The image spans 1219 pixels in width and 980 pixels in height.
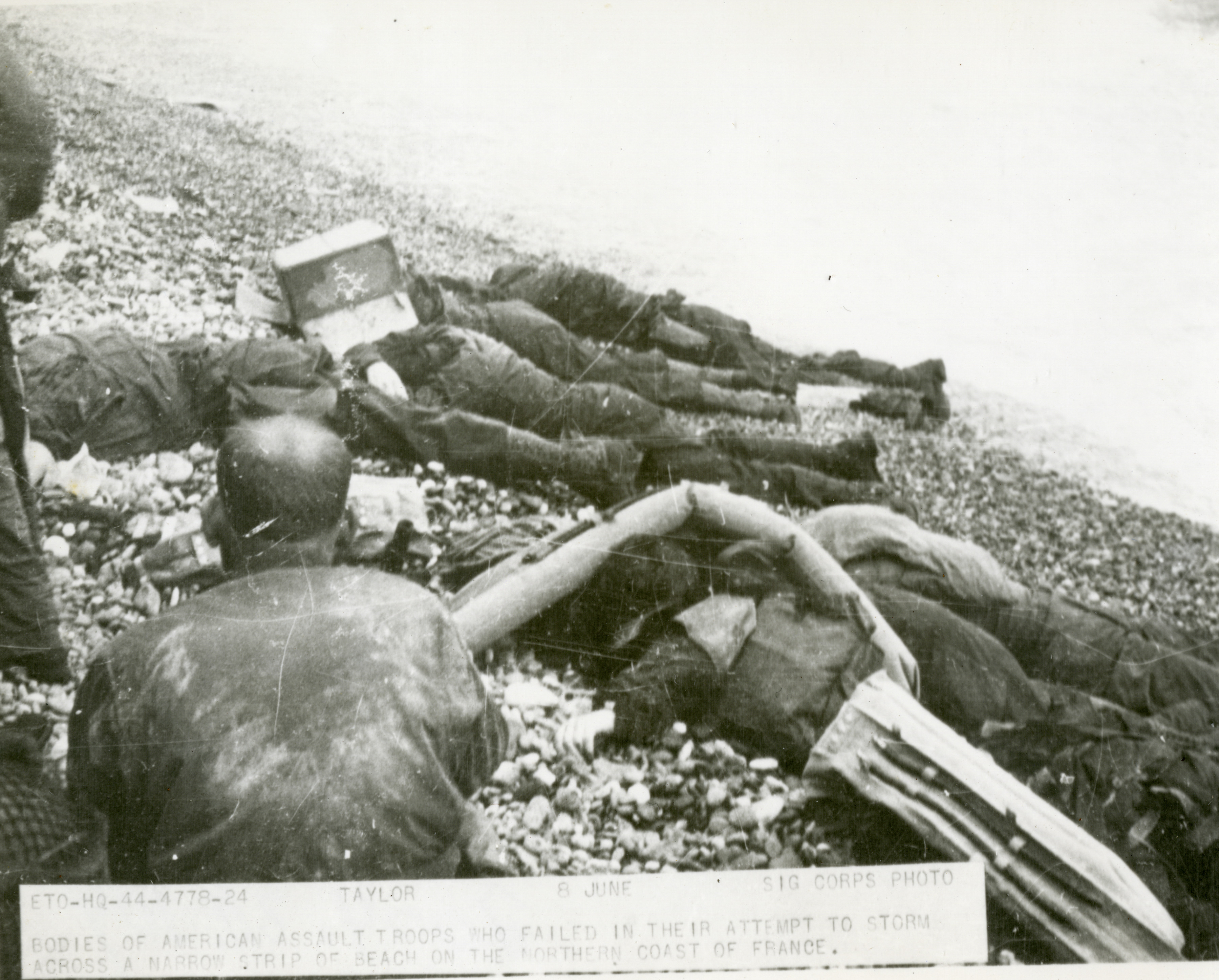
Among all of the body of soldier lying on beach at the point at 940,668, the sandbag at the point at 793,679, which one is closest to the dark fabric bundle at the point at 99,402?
the body of soldier lying on beach at the point at 940,668

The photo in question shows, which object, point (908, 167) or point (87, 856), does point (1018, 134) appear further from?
point (87, 856)

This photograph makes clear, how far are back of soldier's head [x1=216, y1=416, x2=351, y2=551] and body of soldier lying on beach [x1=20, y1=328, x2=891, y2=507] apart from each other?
7cm

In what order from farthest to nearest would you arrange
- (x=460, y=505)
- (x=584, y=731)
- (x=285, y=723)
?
1. (x=460, y=505)
2. (x=584, y=731)
3. (x=285, y=723)

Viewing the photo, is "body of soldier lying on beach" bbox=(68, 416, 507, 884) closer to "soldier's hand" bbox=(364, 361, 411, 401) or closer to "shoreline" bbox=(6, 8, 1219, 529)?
"soldier's hand" bbox=(364, 361, 411, 401)

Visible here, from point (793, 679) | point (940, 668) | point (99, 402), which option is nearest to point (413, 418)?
point (99, 402)

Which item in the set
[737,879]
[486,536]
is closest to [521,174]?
[486,536]

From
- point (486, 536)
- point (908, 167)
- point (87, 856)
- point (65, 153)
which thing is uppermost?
point (908, 167)

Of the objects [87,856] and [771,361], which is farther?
[771,361]

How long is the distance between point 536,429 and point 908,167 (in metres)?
1.20

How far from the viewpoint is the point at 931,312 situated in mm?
2443

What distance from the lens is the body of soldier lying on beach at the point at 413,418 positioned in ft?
7.74

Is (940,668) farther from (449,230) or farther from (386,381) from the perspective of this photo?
(449,230)
